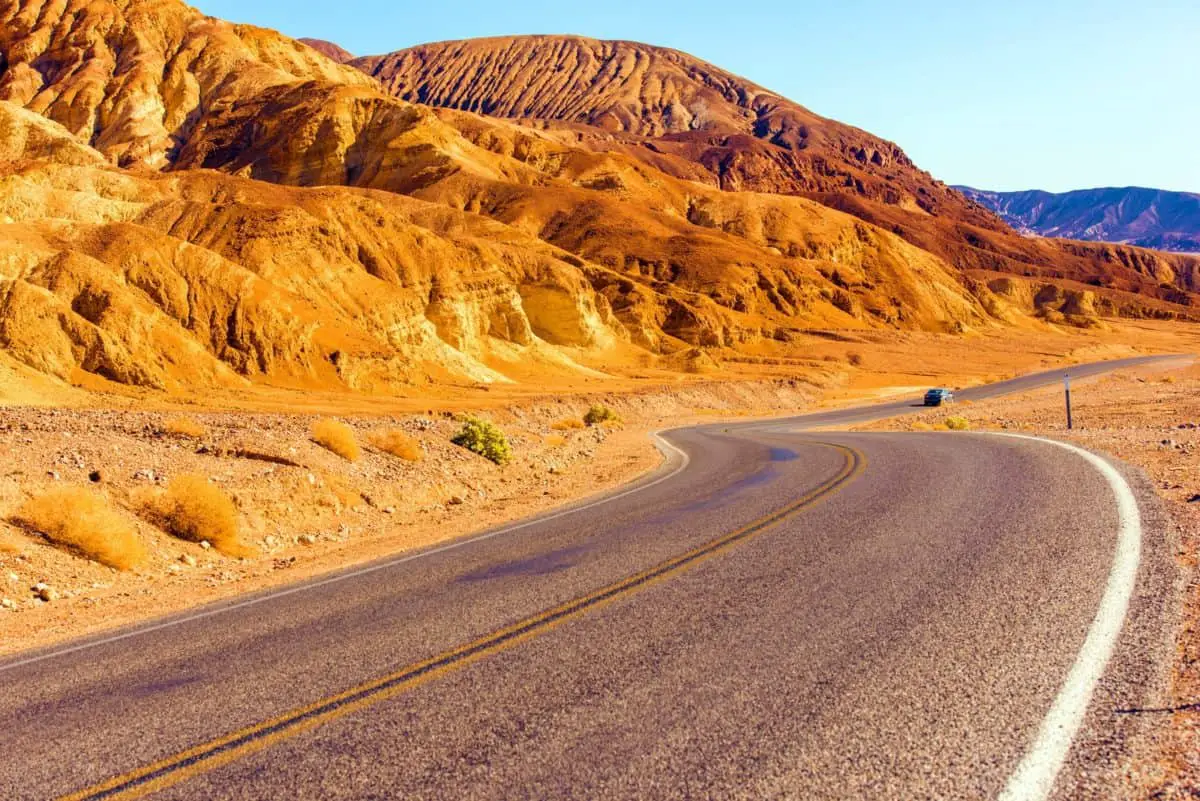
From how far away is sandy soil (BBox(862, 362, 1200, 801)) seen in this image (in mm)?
4160

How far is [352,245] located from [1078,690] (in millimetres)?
56396

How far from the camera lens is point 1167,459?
47.2ft

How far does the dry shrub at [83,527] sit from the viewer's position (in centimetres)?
1166

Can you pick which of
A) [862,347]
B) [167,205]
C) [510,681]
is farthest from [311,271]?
[862,347]

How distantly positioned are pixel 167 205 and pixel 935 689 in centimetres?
5856

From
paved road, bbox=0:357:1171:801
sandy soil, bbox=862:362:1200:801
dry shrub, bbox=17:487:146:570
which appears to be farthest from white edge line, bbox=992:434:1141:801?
dry shrub, bbox=17:487:146:570

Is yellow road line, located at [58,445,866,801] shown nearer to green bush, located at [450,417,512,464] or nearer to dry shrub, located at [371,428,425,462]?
dry shrub, located at [371,428,425,462]

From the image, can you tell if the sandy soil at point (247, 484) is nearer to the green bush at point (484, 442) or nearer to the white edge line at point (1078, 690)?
the green bush at point (484, 442)

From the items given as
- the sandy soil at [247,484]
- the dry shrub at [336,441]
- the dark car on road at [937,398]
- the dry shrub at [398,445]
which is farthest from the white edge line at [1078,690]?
the dark car on road at [937,398]

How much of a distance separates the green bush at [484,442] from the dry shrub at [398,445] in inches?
83.0

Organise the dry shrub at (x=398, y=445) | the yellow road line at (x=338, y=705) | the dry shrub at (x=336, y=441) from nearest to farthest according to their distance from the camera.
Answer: the yellow road line at (x=338, y=705) → the dry shrub at (x=336, y=441) → the dry shrub at (x=398, y=445)

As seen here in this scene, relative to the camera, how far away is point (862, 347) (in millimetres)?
88688

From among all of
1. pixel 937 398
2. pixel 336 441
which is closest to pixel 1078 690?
pixel 336 441

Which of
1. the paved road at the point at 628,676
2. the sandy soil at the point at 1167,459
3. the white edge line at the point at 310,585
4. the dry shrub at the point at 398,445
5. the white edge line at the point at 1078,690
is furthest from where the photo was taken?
the dry shrub at the point at 398,445
